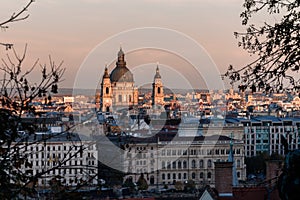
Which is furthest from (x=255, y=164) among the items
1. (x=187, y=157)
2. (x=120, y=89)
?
(x=120, y=89)

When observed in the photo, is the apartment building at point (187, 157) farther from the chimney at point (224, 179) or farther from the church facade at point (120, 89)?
the chimney at point (224, 179)

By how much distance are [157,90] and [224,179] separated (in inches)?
2527

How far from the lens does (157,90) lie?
74562 mm

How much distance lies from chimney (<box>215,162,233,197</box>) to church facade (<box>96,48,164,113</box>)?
6315 cm

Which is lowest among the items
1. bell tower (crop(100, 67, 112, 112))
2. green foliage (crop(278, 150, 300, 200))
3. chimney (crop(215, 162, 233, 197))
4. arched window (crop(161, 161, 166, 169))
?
arched window (crop(161, 161, 166, 169))

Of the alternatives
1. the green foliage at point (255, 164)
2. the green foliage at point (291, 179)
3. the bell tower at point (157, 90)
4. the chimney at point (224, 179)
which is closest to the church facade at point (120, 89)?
the bell tower at point (157, 90)

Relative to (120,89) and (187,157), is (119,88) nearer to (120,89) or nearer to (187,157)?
(120,89)

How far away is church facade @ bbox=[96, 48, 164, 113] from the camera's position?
246 ft

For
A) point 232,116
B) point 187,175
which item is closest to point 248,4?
point 187,175

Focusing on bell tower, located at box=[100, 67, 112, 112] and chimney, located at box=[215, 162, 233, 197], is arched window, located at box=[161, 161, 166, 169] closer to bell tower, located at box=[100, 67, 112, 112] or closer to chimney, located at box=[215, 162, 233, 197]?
bell tower, located at box=[100, 67, 112, 112]

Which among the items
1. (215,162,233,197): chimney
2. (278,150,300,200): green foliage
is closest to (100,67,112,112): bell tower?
(215,162,233,197): chimney

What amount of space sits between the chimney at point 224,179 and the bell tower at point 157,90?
6340cm

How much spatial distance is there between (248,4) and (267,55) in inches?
15.9

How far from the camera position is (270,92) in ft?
17.1
